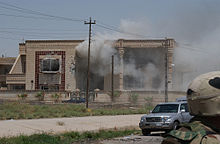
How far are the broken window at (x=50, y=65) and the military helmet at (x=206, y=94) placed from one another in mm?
70841

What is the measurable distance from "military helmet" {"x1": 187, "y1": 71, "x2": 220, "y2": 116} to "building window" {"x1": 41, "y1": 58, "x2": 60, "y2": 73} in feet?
232

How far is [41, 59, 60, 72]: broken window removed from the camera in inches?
2869

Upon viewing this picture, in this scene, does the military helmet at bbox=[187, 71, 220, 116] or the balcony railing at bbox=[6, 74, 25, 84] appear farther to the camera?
the balcony railing at bbox=[6, 74, 25, 84]

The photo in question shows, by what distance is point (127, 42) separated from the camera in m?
73.2

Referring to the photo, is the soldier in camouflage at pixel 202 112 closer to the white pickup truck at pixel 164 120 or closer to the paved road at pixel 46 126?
the paved road at pixel 46 126

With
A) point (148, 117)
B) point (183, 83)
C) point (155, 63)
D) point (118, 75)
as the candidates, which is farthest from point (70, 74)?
point (148, 117)

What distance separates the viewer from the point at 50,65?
2859 inches

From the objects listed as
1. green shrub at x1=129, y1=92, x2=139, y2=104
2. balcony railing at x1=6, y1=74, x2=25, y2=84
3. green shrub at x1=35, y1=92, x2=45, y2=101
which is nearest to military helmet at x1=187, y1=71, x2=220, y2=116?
green shrub at x1=129, y1=92, x2=139, y2=104

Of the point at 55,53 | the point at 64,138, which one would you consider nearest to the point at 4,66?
the point at 55,53

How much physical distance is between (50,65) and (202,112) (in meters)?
70.9

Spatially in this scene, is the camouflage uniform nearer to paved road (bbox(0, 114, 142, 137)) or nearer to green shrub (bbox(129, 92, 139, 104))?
paved road (bbox(0, 114, 142, 137))

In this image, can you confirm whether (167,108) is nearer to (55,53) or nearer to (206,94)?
(206,94)

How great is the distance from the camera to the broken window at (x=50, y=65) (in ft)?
239

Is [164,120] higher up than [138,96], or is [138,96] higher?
[164,120]
